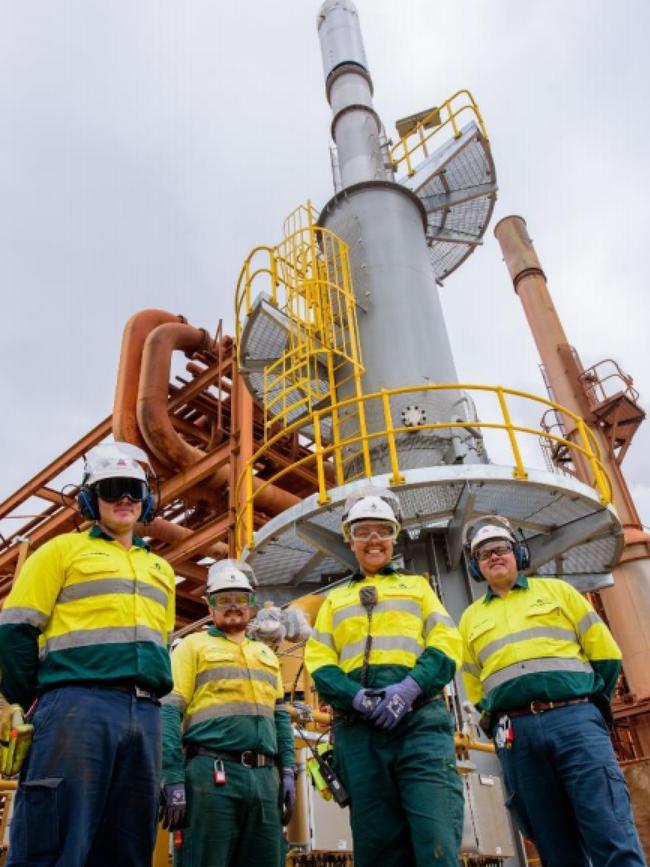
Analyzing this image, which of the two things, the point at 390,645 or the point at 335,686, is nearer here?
the point at 335,686

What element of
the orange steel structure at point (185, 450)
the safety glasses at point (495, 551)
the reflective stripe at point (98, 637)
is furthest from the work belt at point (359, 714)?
the orange steel structure at point (185, 450)

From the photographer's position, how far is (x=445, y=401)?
8539mm

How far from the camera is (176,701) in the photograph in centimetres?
372

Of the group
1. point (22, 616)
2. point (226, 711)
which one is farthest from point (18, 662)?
point (226, 711)

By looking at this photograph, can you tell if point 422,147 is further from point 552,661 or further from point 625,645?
point 625,645

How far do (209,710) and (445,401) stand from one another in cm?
553

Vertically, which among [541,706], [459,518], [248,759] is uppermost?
[459,518]

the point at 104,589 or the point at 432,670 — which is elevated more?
the point at 104,589

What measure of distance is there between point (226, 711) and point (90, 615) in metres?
1.18

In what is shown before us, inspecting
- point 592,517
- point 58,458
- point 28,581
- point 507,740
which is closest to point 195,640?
point 28,581

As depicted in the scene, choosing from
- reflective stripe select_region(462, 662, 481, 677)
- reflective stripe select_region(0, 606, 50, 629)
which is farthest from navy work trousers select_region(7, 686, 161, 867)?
reflective stripe select_region(462, 662, 481, 677)

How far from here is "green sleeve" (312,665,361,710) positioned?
10.4 feet

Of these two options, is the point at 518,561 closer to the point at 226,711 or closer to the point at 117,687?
the point at 226,711

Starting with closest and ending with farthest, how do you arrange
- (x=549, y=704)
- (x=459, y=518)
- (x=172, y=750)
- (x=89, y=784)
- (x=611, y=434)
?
1. (x=89, y=784)
2. (x=172, y=750)
3. (x=549, y=704)
4. (x=459, y=518)
5. (x=611, y=434)
